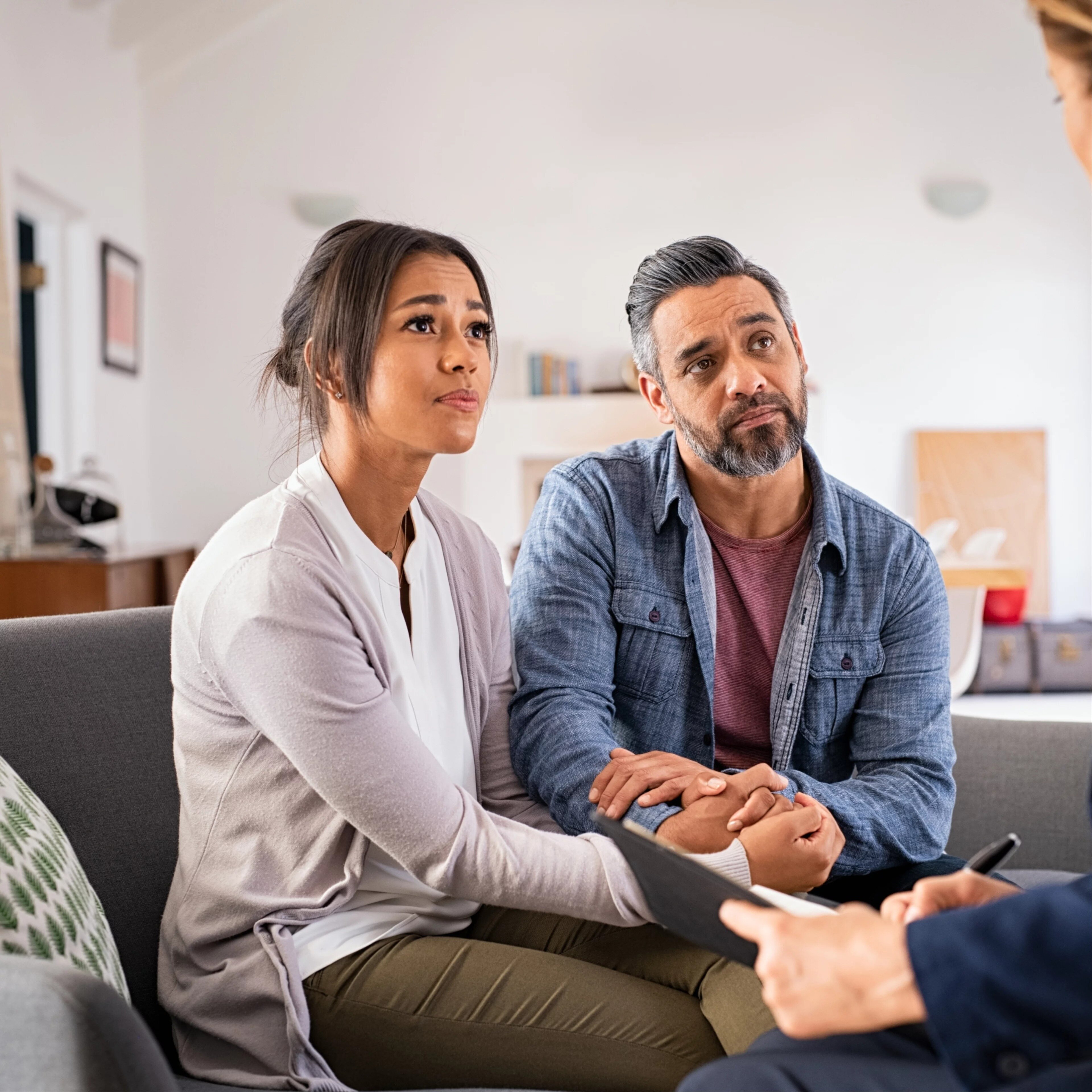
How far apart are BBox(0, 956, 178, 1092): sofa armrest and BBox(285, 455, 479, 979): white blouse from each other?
0.41 m

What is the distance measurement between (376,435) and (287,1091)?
2.43 feet

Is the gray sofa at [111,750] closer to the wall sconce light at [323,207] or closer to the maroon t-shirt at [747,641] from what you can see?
the maroon t-shirt at [747,641]

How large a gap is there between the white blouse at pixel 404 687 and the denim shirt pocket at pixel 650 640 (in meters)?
0.32

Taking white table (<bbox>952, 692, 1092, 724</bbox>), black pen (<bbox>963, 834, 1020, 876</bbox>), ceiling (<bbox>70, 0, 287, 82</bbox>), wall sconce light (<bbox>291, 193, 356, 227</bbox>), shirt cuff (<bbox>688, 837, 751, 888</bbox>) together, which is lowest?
white table (<bbox>952, 692, 1092, 724</bbox>)

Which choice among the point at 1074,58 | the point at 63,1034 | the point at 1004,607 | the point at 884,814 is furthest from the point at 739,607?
the point at 1004,607

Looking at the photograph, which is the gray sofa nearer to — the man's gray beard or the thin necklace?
the thin necklace

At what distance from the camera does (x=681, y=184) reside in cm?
652

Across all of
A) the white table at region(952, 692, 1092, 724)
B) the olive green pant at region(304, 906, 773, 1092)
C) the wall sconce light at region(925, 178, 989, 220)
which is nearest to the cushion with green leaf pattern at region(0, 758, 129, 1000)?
the olive green pant at region(304, 906, 773, 1092)

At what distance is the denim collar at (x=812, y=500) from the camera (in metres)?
1.75

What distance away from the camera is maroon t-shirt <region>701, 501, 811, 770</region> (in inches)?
68.8

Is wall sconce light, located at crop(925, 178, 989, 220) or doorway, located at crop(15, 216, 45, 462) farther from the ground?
wall sconce light, located at crop(925, 178, 989, 220)

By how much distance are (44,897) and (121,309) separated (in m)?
5.15

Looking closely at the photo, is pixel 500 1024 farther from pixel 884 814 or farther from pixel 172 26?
pixel 172 26

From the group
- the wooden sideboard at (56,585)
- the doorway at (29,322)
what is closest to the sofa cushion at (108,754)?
the wooden sideboard at (56,585)
